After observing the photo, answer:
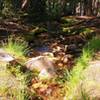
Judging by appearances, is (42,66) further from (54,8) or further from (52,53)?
(54,8)

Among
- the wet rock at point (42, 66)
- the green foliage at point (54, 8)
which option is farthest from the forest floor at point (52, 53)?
the green foliage at point (54, 8)

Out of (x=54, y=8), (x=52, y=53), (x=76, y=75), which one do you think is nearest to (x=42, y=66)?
(x=76, y=75)

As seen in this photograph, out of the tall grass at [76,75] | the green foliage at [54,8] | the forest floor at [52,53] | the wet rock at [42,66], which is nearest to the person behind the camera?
the forest floor at [52,53]

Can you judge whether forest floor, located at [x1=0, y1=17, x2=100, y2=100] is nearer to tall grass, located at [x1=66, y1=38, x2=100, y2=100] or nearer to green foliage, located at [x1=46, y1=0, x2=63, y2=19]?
tall grass, located at [x1=66, y1=38, x2=100, y2=100]

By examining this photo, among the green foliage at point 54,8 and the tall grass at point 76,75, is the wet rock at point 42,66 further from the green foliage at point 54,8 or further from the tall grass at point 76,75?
the green foliage at point 54,8

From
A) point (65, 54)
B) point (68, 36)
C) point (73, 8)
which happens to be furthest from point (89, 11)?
point (65, 54)

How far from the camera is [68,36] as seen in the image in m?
11.3

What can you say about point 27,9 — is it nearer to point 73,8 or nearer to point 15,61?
point 73,8

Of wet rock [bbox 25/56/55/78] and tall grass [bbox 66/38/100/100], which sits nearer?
tall grass [bbox 66/38/100/100]

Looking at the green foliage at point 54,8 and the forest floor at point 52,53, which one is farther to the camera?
the green foliage at point 54,8

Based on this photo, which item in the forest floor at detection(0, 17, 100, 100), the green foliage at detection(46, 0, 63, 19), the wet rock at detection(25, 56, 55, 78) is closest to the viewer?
the forest floor at detection(0, 17, 100, 100)

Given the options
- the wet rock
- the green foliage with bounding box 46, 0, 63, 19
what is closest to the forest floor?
the wet rock

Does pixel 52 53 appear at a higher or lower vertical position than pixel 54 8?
lower

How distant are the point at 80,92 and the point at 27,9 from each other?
455 inches
